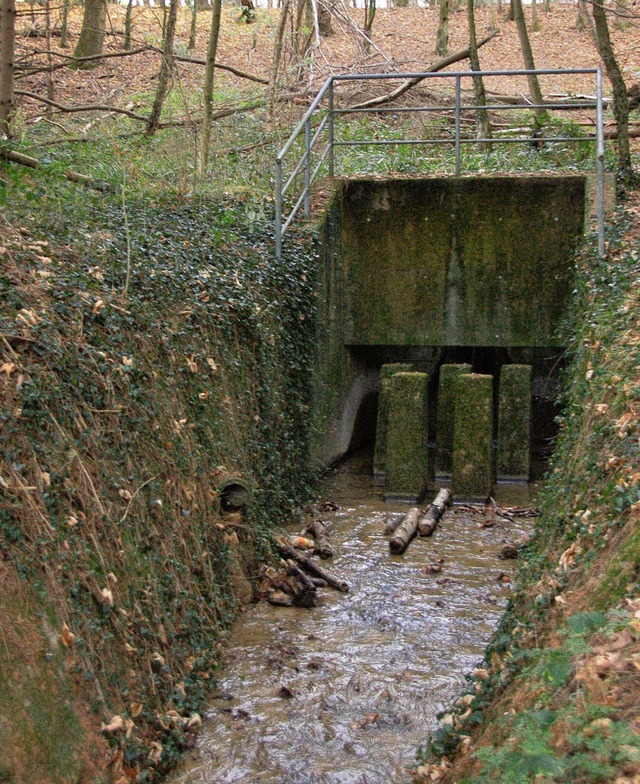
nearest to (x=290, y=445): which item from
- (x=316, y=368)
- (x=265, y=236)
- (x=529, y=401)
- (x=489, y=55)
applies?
(x=316, y=368)

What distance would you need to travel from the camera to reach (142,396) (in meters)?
5.40

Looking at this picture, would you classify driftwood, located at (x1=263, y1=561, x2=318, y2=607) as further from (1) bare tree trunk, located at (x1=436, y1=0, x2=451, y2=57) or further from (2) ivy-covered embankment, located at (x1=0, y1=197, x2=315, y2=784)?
(1) bare tree trunk, located at (x1=436, y1=0, x2=451, y2=57)

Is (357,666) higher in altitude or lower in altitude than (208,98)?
lower

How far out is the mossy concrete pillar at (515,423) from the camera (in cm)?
1012

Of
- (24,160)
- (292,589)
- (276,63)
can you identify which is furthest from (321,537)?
(276,63)

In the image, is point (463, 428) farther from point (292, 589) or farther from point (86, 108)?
point (86, 108)

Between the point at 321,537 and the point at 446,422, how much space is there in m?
2.91

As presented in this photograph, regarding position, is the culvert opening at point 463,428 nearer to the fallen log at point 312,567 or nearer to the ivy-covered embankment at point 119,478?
the ivy-covered embankment at point 119,478

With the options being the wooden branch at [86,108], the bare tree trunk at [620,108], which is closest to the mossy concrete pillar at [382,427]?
the bare tree trunk at [620,108]

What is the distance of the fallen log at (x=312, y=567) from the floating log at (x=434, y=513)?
137 cm

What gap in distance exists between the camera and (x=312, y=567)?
23.5 ft

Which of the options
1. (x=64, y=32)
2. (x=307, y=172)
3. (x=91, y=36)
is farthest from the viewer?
(x=64, y=32)

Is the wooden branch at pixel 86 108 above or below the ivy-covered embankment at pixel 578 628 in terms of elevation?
above

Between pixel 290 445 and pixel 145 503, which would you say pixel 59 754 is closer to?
pixel 145 503
